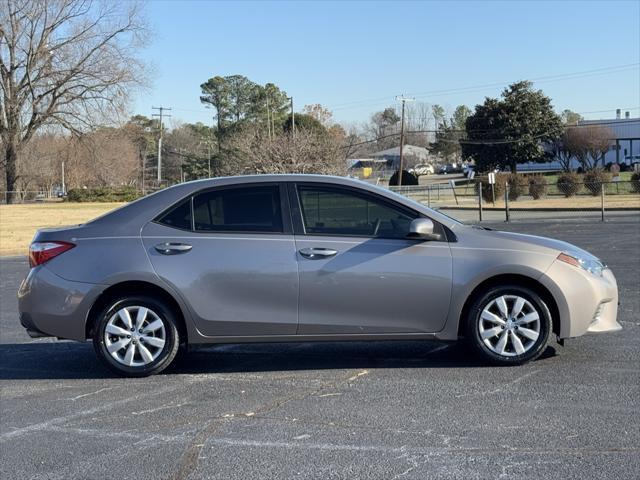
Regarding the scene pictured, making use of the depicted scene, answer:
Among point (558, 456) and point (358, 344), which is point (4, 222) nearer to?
point (358, 344)

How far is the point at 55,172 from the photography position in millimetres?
74938

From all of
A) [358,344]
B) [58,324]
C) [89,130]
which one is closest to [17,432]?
[58,324]

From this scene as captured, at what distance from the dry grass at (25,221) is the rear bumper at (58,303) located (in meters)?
17.4

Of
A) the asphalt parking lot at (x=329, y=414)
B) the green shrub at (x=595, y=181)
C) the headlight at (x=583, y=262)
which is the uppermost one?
the green shrub at (x=595, y=181)

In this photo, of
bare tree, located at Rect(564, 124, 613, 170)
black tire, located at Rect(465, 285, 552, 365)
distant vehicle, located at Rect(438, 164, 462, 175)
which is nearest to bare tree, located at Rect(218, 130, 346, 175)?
black tire, located at Rect(465, 285, 552, 365)

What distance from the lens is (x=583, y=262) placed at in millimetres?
6020

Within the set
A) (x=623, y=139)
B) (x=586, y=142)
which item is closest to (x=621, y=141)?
(x=623, y=139)

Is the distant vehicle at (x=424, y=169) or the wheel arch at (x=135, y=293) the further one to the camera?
the distant vehicle at (x=424, y=169)

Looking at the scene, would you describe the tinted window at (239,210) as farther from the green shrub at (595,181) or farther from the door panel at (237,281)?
the green shrub at (595,181)

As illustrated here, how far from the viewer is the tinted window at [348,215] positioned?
19.5 feet

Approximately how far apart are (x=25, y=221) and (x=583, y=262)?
2958 centimetres

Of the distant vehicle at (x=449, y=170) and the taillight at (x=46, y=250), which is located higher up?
the distant vehicle at (x=449, y=170)

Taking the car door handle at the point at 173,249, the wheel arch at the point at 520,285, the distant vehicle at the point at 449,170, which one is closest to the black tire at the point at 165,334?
the car door handle at the point at 173,249

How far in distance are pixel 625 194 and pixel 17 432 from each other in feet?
143
